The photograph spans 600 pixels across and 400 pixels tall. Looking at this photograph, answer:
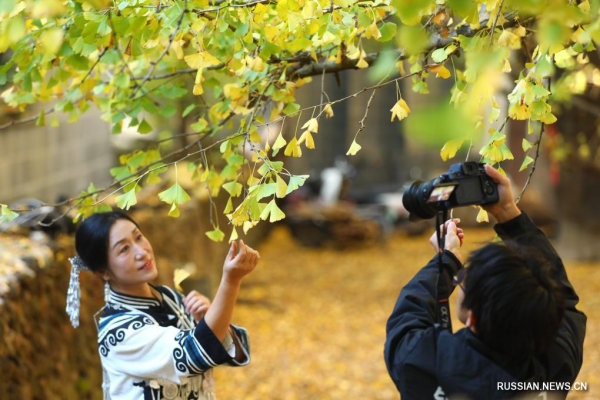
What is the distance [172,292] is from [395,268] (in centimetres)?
786

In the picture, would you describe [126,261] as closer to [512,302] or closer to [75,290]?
[75,290]

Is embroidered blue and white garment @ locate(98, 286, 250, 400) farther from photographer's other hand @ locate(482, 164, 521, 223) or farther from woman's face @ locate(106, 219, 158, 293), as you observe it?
photographer's other hand @ locate(482, 164, 521, 223)

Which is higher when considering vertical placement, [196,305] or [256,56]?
[256,56]

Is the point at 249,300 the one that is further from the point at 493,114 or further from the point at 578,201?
the point at 493,114

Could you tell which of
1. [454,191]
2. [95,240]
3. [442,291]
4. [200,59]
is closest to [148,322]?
[95,240]

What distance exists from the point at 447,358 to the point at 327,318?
6160mm

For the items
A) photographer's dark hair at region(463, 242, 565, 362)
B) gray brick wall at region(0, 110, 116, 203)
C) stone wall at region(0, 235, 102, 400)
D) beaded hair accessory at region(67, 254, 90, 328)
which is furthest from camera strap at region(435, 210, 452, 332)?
gray brick wall at region(0, 110, 116, 203)

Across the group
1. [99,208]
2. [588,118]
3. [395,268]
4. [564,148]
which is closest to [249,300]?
[395,268]

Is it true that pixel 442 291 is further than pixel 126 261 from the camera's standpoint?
No

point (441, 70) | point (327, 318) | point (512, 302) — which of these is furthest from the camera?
point (327, 318)

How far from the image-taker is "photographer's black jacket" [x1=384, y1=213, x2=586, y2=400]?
1.54 meters

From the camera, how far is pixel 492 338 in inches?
60.4

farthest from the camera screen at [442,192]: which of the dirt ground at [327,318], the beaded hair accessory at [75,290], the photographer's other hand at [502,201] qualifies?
the beaded hair accessory at [75,290]

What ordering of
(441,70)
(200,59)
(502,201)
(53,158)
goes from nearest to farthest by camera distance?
(502,201)
(200,59)
(441,70)
(53,158)
